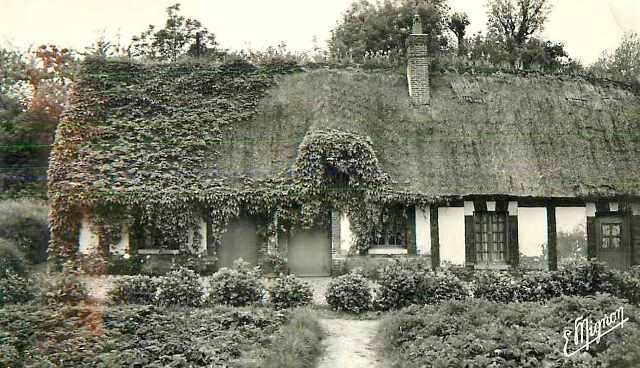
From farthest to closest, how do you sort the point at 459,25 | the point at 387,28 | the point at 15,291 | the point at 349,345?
the point at 459,25
the point at 387,28
the point at 15,291
the point at 349,345

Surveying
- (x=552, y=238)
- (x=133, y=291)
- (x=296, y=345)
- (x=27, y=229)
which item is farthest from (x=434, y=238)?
(x=27, y=229)

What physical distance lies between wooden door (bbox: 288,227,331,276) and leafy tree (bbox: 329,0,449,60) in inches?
577

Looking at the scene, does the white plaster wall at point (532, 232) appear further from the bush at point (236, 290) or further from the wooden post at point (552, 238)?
the bush at point (236, 290)

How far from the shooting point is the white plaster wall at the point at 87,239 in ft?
61.7

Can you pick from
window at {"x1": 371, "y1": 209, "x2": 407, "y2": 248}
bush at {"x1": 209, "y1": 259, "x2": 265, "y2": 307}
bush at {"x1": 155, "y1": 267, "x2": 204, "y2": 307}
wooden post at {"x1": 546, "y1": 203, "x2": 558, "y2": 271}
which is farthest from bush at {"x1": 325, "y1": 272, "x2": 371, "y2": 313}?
wooden post at {"x1": 546, "y1": 203, "x2": 558, "y2": 271}

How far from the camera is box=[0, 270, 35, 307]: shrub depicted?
1312 centimetres

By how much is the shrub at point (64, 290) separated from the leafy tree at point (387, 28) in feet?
69.1

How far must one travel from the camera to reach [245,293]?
13.8 meters

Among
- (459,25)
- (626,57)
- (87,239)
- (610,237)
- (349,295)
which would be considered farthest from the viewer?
(626,57)

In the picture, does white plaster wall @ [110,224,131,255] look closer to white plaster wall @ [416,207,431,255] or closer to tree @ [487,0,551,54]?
white plaster wall @ [416,207,431,255]

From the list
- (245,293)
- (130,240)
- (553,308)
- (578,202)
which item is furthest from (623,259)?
(130,240)

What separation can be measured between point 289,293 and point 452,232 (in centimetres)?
677

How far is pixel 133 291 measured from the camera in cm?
1391

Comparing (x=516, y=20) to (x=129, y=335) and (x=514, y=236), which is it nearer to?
(x=514, y=236)
